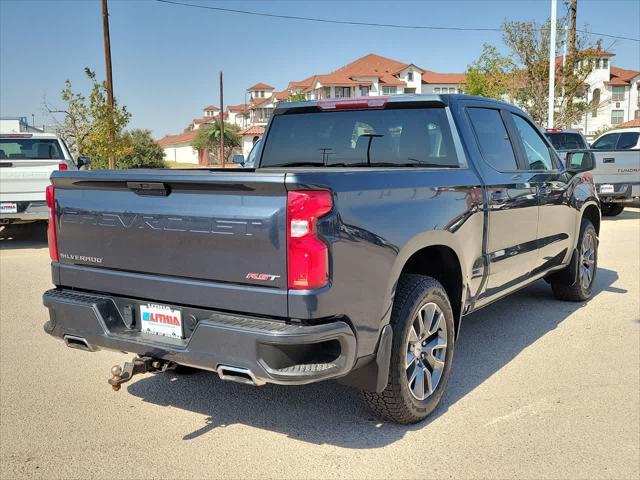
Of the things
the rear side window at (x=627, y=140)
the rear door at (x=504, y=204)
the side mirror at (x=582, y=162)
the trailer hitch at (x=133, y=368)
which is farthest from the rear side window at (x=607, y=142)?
the trailer hitch at (x=133, y=368)

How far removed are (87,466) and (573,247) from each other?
490 cm

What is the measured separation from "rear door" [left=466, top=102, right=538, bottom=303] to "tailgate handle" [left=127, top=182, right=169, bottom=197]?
2.25 m

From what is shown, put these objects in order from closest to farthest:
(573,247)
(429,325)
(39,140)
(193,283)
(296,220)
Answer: (296,220) < (193,283) < (429,325) < (573,247) < (39,140)

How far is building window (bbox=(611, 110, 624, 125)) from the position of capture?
81.7 meters

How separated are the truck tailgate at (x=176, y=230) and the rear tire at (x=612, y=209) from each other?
14.8 meters

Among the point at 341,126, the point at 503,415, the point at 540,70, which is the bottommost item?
the point at 503,415

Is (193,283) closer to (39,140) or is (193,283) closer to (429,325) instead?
(429,325)

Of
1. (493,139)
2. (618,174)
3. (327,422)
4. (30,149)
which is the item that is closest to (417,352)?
(327,422)

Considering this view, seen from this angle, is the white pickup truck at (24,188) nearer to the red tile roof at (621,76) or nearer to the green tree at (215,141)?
the green tree at (215,141)

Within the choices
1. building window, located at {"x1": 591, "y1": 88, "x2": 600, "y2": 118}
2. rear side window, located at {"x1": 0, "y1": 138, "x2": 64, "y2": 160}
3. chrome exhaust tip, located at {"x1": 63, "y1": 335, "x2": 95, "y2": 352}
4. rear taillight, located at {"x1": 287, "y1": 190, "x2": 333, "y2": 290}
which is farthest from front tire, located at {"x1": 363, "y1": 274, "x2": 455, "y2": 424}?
building window, located at {"x1": 591, "y1": 88, "x2": 600, "y2": 118}

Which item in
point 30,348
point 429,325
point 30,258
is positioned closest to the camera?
point 429,325

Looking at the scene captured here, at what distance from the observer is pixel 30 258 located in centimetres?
1002

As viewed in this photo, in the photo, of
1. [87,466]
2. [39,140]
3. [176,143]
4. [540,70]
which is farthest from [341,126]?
[176,143]

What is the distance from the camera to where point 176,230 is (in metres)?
3.21
